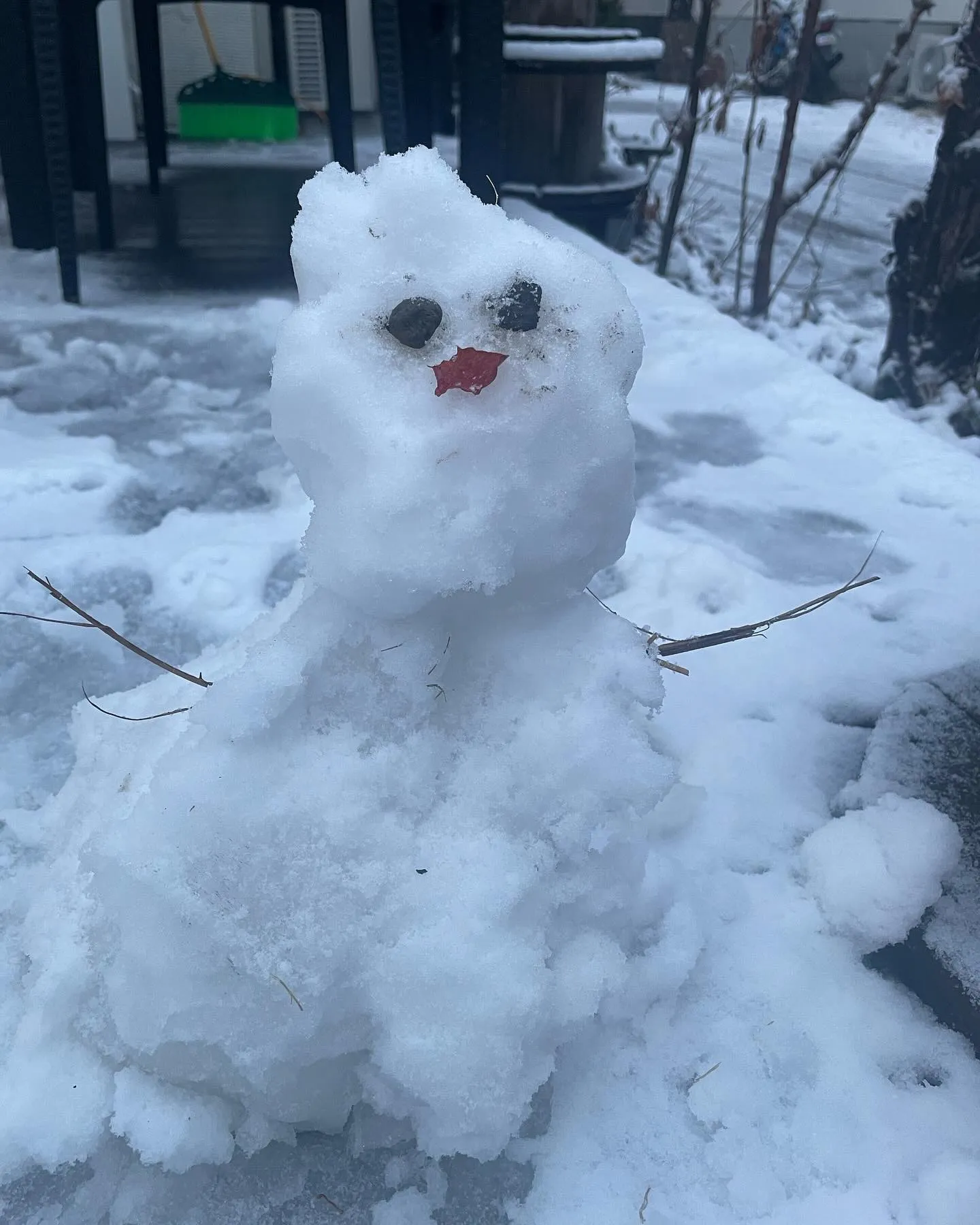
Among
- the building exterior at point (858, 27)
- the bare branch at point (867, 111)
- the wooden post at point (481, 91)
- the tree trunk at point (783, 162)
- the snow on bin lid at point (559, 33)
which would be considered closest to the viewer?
the wooden post at point (481, 91)

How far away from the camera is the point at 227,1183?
92 cm

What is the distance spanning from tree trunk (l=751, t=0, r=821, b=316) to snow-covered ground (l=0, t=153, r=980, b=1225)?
57.2 inches

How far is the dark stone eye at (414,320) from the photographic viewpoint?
2.75 ft

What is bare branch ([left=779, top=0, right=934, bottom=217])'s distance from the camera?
3.67 meters

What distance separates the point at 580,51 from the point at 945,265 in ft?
6.75

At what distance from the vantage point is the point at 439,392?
83 cm

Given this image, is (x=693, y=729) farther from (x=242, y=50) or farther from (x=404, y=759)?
(x=242, y=50)

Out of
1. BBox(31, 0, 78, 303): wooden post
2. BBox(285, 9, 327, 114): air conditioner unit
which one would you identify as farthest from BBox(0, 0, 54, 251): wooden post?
BBox(285, 9, 327, 114): air conditioner unit

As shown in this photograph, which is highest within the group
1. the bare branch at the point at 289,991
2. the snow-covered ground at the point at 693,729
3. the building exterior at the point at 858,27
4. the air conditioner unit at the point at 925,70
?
the building exterior at the point at 858,27

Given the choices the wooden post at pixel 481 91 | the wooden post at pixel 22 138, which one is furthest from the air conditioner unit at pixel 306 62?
the wooden post at pixel 481 91

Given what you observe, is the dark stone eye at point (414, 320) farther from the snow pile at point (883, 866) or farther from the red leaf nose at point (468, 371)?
the snow pile at point (883, 866)

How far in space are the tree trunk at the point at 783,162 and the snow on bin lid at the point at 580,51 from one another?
0.70 metres

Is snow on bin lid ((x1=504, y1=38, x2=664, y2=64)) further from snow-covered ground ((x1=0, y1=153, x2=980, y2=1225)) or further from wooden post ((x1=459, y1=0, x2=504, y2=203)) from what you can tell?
snow-covered ground ((x1=0, y1=153, x2=980, y2=1225))

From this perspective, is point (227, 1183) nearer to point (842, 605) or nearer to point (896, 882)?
point (896, 882)
